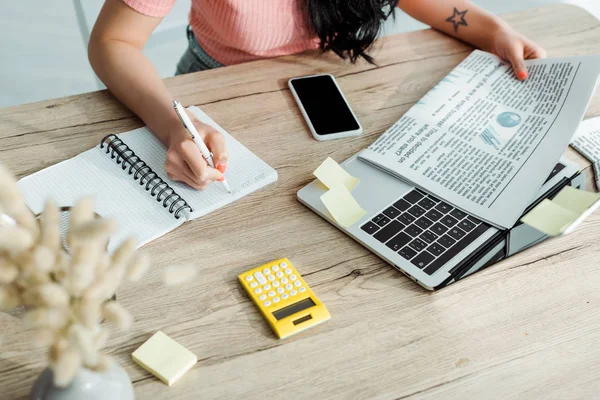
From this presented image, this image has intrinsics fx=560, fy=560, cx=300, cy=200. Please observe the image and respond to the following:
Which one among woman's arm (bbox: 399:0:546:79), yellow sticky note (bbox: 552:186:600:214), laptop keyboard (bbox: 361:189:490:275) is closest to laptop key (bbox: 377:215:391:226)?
laptop keyboard (bbox: 361:189:490:275)

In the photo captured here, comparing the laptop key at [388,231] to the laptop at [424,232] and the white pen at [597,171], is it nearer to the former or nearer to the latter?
the laptop at [424,232]

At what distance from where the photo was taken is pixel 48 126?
0.92m

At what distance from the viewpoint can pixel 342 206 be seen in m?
0.79

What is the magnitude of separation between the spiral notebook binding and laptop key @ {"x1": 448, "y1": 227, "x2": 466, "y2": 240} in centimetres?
36

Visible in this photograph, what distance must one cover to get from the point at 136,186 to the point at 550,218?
565 millimetres

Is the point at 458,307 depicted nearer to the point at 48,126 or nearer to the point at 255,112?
the point at 255,112

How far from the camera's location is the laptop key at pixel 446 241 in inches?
29.6

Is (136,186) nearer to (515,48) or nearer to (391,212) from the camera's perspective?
(391,212)

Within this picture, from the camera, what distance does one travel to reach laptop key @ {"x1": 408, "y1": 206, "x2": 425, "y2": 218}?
0.79 meters

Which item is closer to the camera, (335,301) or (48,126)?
(335,301)

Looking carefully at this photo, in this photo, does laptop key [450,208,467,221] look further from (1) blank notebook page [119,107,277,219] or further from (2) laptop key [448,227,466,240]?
(1) blank notebook page [119,107,277,219]

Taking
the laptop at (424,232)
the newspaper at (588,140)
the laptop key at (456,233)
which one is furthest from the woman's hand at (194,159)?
the newspaper at (588,140)

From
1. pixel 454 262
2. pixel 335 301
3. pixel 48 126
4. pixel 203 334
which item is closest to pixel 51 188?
pixel 48 126

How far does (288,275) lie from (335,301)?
0.07 meters
